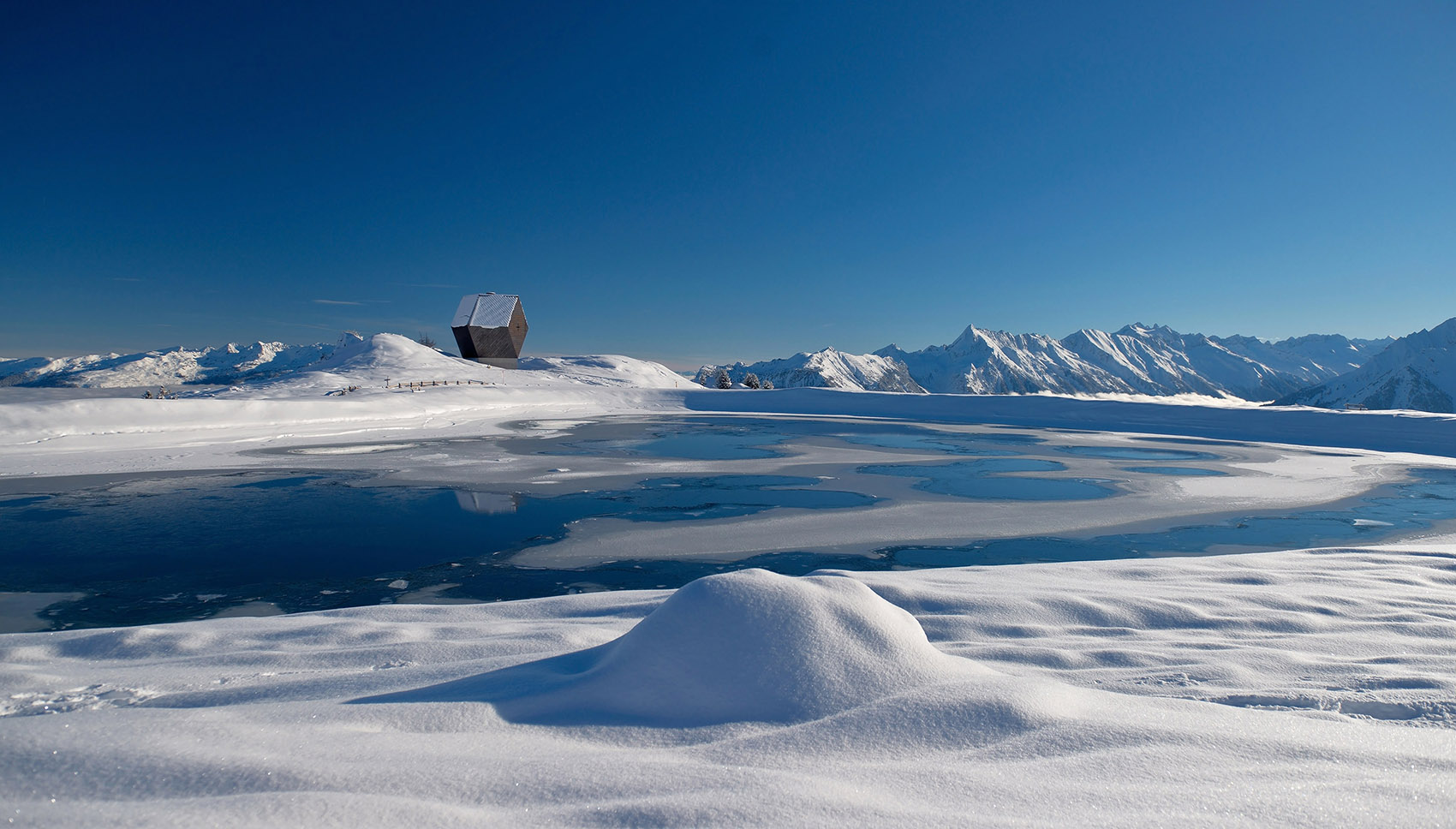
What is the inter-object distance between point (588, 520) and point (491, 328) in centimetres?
3332

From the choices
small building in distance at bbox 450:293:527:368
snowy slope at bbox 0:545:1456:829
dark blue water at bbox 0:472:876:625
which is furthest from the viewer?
small building in distance at bbox 450:293:527:368

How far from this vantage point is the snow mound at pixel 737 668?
7.48 ft

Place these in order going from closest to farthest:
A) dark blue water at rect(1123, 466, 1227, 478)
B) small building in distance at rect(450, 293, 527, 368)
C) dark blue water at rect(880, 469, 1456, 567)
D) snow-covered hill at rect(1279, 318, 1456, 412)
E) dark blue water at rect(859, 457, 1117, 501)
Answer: dark blue water at rect(880, 469, 1456, 567) < dark blue water at rect(859, 457, 1117, 501) < dark blue water at rect(1123, 466, 1227, 478) < small building in distance at rect(450, 293, 527, 368) < snow-covered hill at rect(1279, 318, 1456, 412)


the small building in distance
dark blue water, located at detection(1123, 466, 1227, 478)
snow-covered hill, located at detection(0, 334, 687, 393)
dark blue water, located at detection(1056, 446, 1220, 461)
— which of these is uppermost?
the small building in distance

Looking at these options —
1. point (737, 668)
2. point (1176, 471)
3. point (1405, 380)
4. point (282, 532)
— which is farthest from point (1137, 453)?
point (1405, 380)

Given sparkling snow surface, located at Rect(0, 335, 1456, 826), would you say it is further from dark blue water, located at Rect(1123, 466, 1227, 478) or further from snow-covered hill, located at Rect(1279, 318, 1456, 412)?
snow-covered hill, located at Rect(1279, 318, 1456, 412)

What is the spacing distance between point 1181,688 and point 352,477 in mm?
9988

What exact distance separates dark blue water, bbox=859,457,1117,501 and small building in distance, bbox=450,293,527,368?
3120 centimetres

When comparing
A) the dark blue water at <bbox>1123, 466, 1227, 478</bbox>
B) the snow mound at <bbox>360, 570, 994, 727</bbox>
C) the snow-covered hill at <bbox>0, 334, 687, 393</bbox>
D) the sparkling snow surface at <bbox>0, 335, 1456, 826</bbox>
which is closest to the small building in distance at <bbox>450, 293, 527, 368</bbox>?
the snow-covered hill at <bbox>0, 334, 687, 393</bbox>

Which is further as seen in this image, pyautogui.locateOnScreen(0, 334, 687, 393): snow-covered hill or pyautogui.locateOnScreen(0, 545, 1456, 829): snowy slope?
pyautogui.locateOnScreen(0, 334, 687, 393): snow-covered hill

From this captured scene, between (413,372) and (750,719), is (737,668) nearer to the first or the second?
(750,719)

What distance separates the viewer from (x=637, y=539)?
6.32m

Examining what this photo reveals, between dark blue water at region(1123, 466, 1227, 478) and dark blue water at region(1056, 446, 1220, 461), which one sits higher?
dark blue water at region(1056, 446, 1220, 461)

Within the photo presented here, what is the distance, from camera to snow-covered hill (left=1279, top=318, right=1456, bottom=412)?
6284 inches
